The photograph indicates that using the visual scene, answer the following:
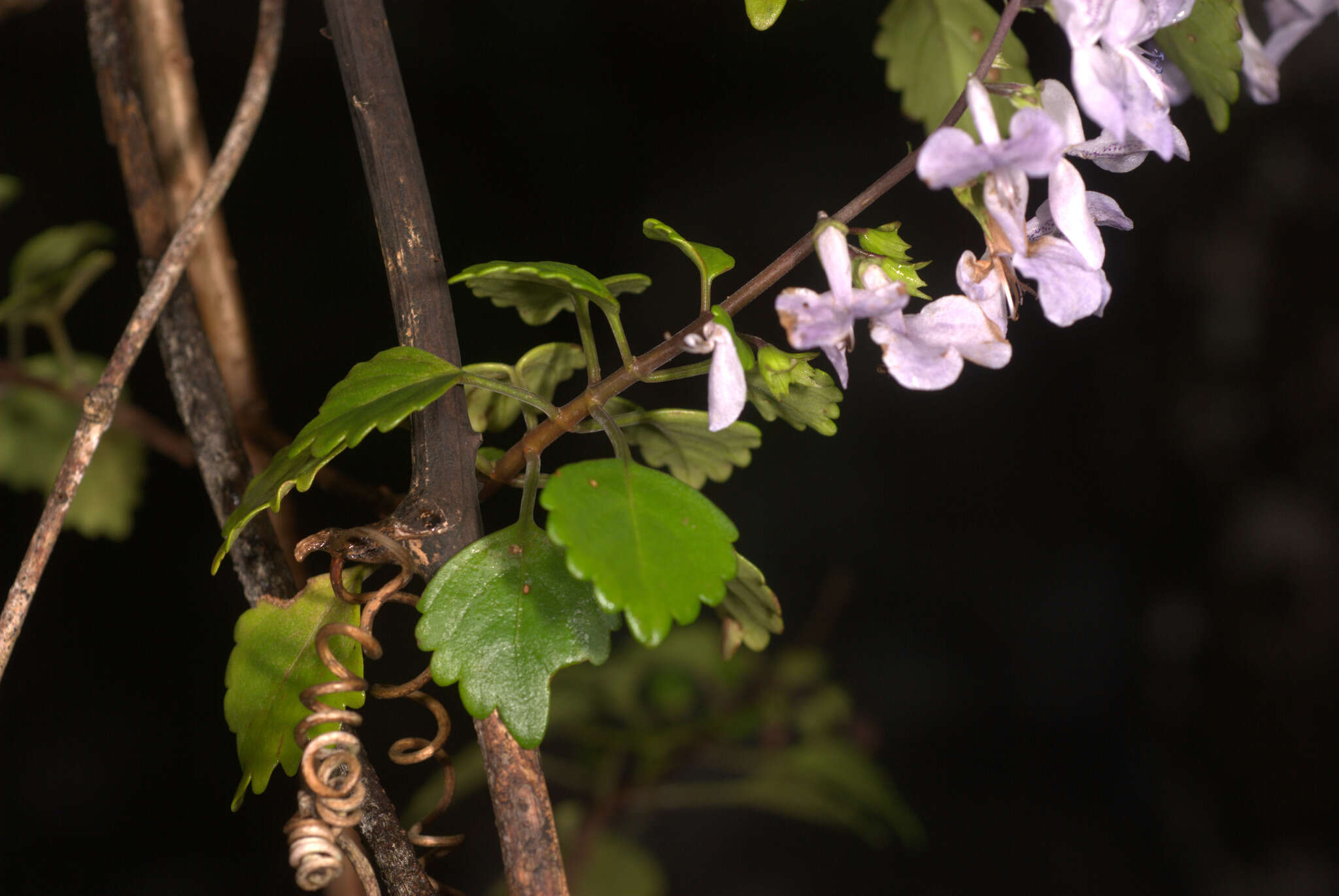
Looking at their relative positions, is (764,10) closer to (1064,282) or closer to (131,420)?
(1064,282)

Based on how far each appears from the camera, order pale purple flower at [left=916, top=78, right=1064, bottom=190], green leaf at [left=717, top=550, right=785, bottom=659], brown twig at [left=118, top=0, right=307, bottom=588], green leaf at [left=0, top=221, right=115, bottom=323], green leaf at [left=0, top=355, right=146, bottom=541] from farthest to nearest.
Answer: green leaf at [left=0, top=355, right=146, bottom=541] → green leaf at [left=0, top=221, right=115, bottom=323] → brown twig at [left=118, top=0, right=307, bottom=588] → green leaf at [left=717, top=550, right=785, bottom=659] → pale purple flower at [left=916, top=78, right=1064, bottom=190]

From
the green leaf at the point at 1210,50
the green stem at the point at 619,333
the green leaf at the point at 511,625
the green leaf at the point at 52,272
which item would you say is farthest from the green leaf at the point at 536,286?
the green leaf at the point at 52,272

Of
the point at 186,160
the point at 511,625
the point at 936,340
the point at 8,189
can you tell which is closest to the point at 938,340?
the point at 936,340

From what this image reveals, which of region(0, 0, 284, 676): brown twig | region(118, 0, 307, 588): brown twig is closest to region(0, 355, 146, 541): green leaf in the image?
region(118, 0, 307, 588): brown twig

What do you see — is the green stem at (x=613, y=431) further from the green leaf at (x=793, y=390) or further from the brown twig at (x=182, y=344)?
the brown twig at (x=182, y=344)

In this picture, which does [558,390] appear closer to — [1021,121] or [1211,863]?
Answer: [1021,121]

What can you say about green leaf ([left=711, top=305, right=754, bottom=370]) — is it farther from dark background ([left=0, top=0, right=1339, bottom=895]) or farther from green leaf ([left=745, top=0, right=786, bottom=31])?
dark background ([left=0, top=0, right=1339, bottom=895])

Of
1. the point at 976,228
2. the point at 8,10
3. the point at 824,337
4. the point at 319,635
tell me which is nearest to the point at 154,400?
the point at 8,10
